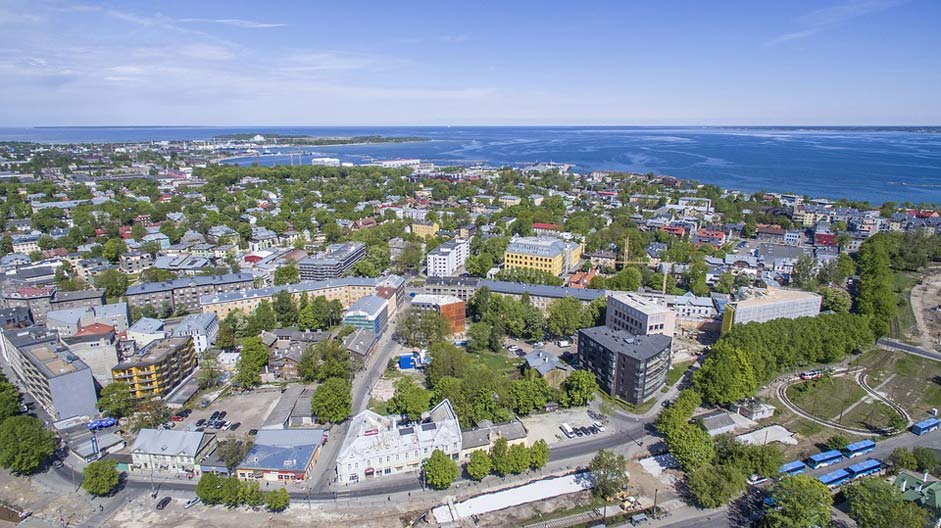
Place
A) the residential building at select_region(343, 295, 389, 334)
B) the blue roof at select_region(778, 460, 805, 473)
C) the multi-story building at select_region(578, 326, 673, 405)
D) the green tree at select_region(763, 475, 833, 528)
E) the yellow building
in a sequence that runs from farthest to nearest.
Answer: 1. the yellow building
2. the residential building at select_region(343, 295, 389, 334)
3. the multi-story building at select_region(578, 326, 673, 405)
4. the blue roof at select_region(778, 460, 805, 473)
5. the green tree at select_region(763, 475, 833, 528)

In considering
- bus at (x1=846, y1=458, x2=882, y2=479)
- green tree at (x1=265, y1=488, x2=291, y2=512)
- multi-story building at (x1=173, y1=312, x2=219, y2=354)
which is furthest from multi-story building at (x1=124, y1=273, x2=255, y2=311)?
bus at (x1=846, y1=458, x2=882, y2=479)

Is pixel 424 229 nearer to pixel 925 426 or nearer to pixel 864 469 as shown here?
pixel 925 426

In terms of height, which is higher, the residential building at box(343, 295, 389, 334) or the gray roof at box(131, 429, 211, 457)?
the residential building at box(343, 295, 389, 334)

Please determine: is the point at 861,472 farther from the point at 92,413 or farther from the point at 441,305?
the point at 92,413

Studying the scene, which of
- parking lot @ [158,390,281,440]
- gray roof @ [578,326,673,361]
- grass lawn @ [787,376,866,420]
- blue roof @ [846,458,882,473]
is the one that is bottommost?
parking lot @ [158,390,281,440]

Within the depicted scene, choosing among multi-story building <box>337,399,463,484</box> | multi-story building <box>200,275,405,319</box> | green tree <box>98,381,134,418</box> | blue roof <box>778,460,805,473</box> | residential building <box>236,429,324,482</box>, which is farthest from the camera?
multi-story building <box>200,275,405,319</box>

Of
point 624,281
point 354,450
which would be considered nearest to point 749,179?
point 624,281

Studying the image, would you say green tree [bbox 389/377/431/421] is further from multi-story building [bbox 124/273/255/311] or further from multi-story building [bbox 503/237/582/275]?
multi-story building [bbox 503/237/582/275]
